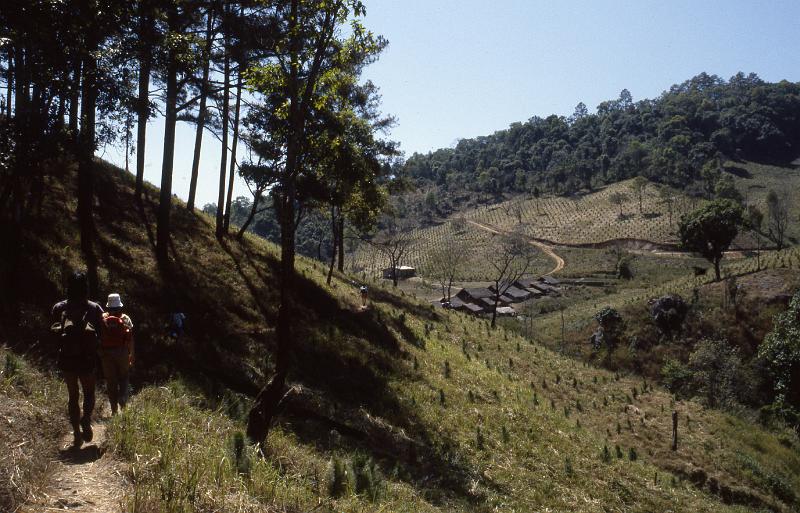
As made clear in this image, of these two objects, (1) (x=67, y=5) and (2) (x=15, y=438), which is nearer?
(2) (x=15, y=438)

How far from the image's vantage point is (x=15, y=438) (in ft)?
16.8

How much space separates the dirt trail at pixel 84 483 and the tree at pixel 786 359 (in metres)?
30.9

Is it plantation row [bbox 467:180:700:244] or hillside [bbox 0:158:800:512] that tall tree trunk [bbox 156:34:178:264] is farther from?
plantation row [bbox 467:180:700:244]

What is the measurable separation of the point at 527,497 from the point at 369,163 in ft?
46.7

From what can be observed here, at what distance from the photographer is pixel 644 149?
149625 mm

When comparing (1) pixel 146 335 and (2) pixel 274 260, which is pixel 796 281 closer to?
(2) pixel 274 260

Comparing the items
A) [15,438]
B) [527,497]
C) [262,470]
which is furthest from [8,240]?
[527,497]

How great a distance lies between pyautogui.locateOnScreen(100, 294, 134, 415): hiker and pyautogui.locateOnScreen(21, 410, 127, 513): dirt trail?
1.05 meters

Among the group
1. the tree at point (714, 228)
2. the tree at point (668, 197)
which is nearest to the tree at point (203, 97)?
the tree at point (714, 228)

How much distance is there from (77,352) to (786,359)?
34599 mm

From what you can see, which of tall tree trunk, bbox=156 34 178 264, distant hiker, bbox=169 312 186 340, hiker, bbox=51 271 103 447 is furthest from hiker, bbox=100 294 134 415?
tall tree trunk, bbox=156 34 178 264

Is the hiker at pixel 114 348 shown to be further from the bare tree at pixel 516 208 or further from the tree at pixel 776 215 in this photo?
the bare tree at pixel 516 208

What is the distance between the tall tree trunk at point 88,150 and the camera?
34.6 ft

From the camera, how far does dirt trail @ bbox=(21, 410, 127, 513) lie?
432cm
